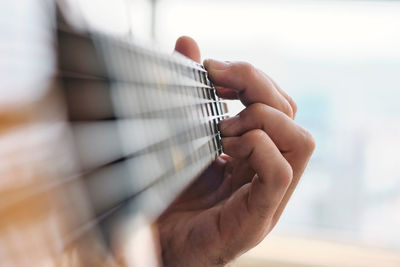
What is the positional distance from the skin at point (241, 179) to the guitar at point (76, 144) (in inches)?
8.9

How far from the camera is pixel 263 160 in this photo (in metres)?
0.51

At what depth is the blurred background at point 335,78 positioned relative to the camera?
1.70 meters

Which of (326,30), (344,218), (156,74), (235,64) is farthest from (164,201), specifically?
(344,218)

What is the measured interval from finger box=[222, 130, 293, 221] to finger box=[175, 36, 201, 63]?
0.53 ft

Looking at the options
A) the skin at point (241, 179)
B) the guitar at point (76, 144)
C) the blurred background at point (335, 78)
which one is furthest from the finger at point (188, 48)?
the blurred background at point (335, 78)

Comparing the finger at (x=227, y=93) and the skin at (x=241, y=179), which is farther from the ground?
the finger at (x=227, y=93)

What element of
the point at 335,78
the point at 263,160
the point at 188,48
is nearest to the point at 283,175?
the point at 263,160

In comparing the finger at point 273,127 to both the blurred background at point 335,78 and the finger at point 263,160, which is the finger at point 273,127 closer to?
the finger at point 263,160

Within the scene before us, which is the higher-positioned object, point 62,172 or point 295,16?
point 295,16

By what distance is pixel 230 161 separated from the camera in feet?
2.18

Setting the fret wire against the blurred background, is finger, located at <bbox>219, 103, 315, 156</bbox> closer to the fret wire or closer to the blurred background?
the fret wire

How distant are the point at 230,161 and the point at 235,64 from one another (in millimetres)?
188

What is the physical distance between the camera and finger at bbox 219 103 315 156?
513mm

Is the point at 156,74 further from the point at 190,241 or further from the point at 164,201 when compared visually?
the point at 190,241
